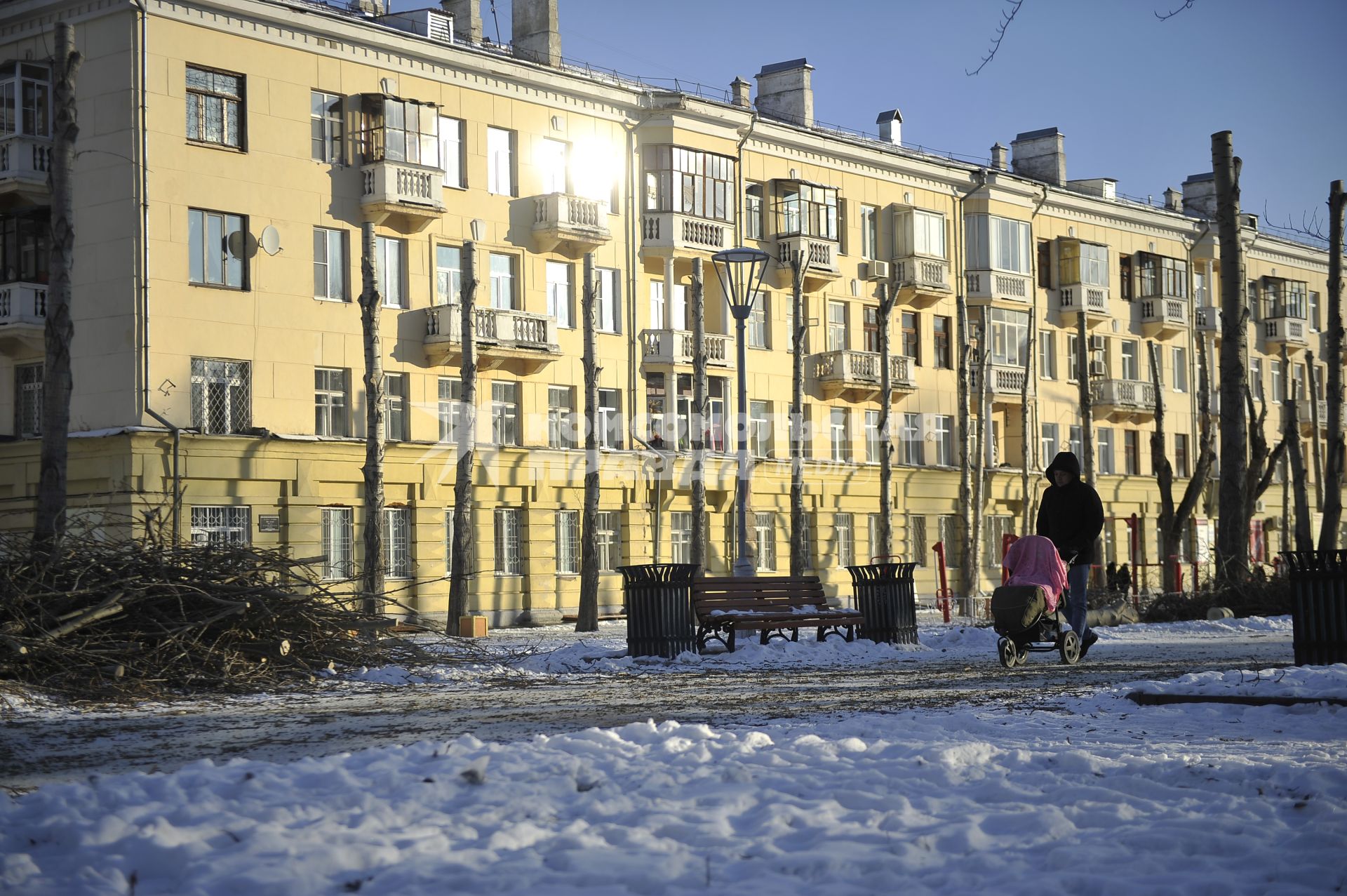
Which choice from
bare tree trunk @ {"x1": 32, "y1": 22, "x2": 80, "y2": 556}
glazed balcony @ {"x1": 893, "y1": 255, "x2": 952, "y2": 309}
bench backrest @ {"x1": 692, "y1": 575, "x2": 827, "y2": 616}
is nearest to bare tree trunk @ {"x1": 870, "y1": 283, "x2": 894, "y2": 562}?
glazed balcony @ {"x1": 893, "y1": 255, "x2": 952, "y2": 309}

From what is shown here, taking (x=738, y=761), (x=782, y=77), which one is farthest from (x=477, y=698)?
(x=782, y=77)

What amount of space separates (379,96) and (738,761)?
108 ft

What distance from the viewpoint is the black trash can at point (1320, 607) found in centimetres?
1513

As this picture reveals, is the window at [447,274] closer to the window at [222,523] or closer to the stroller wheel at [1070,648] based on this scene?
the window at [222,523]

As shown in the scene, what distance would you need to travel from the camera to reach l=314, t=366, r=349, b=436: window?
38.0 meters

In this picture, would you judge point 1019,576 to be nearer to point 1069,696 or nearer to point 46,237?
point 1069,696

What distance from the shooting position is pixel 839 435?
51844 millimetres

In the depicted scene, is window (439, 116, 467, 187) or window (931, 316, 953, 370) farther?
window (931, 316, 953, 370)

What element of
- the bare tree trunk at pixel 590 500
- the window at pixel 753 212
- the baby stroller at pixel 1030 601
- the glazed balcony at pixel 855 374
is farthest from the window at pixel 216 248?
the baby stroller at pixel 1030 601

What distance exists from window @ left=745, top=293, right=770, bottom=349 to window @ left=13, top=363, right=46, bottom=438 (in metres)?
20.4

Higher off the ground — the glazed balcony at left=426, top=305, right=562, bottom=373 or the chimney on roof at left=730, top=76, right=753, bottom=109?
the chimney on roof at left=730, top=76, right=753, bottom=109

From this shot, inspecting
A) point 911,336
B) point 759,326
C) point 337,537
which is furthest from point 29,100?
point 911,336

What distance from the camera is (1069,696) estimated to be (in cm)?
1296

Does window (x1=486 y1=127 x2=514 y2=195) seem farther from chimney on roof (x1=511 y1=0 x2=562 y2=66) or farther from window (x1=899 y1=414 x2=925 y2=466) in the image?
window (x1=899 y1=414 x2=925 y2=466)
